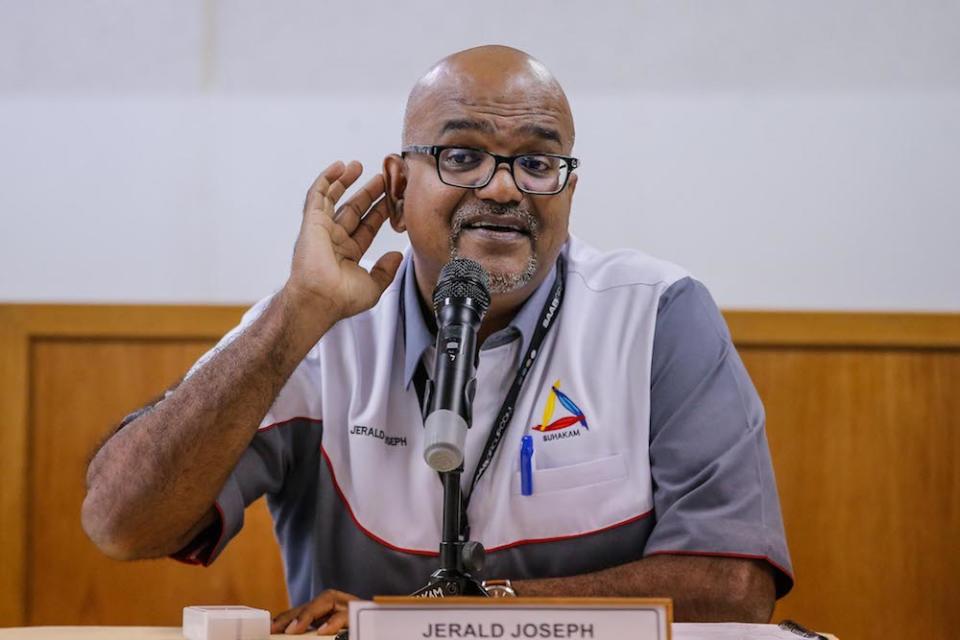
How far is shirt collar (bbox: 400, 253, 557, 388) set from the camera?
193cm

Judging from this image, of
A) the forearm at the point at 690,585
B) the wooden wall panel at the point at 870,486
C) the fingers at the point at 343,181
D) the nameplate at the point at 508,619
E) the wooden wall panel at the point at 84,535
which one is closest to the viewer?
the nameplate at the point at 508,619

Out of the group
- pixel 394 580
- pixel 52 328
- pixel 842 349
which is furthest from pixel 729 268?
pixel 52 328

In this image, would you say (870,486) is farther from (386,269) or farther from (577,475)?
(386,269)

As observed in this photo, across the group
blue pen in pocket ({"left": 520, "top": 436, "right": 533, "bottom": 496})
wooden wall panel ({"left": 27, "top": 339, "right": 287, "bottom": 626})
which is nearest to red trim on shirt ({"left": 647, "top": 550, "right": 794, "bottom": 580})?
blue pen in pocket ({"left": 520, "top": 436, "right": 533, "bottom": 496})

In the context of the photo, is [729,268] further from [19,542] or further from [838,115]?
[19,542]

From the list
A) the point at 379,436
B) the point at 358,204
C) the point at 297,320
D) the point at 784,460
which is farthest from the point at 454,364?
the point at 784,460

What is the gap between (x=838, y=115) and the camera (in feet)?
9.68

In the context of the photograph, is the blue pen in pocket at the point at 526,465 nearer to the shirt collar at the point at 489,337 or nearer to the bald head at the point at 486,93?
the shirt collar at the point at 489,337

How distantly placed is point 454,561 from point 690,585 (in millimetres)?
583

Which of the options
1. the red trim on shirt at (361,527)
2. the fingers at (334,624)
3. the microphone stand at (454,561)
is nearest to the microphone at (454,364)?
the microphone stand at (454,561)

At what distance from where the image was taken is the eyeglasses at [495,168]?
1.84 m

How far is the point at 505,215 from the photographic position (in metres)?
1.84

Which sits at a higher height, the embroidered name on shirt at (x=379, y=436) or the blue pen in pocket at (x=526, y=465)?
the embroidered name on shirt at (x=379, y=436)

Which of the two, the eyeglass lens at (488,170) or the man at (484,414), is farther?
the eyeglass lens at (488,170)
